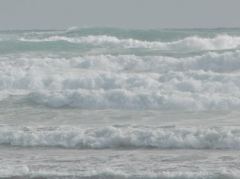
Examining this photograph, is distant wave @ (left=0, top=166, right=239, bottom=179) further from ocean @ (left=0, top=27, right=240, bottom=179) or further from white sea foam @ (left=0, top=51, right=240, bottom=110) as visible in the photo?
white sea foam @ (left=0, top=51, right=240, bottom=110)

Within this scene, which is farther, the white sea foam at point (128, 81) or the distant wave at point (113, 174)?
the white sea foam at point (128, 81)

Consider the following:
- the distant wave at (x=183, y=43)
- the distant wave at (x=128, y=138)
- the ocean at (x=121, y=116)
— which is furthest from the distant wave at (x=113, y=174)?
the distant wave at (x=183, y=43)

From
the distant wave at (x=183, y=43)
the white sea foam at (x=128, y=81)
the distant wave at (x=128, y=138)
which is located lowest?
the distant wave at (x=128, y=138)

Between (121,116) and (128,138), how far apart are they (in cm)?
279

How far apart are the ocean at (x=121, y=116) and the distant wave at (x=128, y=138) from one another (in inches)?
0.6

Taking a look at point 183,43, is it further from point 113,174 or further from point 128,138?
point 113,174

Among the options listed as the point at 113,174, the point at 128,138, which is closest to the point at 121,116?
the point at 128,138

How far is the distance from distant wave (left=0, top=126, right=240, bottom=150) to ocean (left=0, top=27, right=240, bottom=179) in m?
0.01

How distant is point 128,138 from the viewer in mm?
13555

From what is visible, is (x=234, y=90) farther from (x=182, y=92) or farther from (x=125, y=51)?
(x=125, y=51)

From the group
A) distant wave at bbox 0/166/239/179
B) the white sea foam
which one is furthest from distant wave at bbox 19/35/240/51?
distant wave at bbox 0/166/239/179

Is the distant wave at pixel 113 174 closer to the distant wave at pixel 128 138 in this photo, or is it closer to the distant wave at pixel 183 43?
the distant wave at pixel 128 138

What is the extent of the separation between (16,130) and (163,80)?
697cm

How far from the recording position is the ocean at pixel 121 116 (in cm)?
Answer: 1187
